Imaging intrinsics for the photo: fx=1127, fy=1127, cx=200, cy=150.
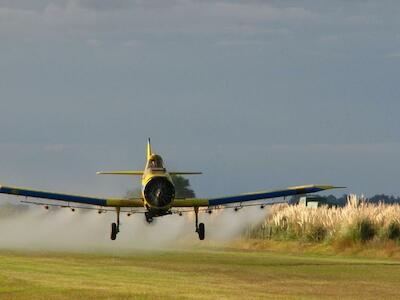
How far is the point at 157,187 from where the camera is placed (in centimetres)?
4362

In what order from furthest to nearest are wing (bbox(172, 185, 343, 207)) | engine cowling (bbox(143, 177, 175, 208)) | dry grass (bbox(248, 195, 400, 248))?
dry grass (bbox(248, 195, 400, 248))
wing (bbox(172, 185, 343, 207))
engine cowling (bbox(143, 177, 175, 208))

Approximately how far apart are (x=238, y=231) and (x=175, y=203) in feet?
44.4

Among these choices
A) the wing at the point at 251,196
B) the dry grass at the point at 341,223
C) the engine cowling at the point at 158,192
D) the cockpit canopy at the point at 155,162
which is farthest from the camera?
the dry grass at the point at 341,223

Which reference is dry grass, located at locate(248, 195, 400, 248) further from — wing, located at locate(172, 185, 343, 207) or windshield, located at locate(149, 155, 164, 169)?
windshield, located at locate(149, 155, 164, 169)

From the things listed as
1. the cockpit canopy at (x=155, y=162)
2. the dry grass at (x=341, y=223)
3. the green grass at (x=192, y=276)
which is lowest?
the green grass at (x=192, y=276)

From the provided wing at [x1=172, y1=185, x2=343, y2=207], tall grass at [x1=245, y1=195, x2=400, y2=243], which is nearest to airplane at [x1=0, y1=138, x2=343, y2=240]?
wing at [x1=172, y1=185, x2=343, y2=207]

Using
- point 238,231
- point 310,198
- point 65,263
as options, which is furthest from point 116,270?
point 310,198

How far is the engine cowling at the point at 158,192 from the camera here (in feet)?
143

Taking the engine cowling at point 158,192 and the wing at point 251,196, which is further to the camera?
the wing at point 251,196

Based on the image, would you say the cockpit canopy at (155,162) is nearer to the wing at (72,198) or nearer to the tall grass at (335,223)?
the wing at (72,198)

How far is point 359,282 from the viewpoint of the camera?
31906mm

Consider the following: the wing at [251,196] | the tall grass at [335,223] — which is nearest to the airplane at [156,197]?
the wing at [251,196]

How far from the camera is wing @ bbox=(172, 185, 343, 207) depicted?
4669 cm

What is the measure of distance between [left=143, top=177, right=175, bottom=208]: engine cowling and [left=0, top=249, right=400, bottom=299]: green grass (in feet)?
7.24
